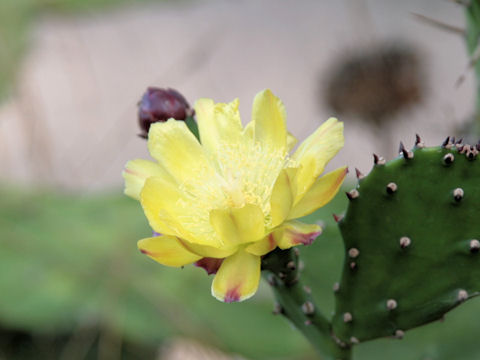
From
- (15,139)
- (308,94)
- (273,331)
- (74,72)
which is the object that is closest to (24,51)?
(74,72)

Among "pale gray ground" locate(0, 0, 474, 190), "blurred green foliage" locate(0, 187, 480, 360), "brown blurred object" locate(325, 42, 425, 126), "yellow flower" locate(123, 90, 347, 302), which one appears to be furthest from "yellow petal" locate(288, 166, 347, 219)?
"pale gray ground" locate(0, 0, 474, 190)

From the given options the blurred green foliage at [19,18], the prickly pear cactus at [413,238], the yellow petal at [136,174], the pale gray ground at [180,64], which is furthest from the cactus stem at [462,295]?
the pale gray ground at [180,64]

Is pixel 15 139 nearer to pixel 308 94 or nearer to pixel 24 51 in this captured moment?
pixel 24 51

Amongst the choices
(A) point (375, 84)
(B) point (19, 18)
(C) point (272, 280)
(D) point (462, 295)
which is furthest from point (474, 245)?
(B) point (19, 18)

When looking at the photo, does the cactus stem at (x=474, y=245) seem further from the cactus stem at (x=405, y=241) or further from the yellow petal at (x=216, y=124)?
the yellow petal at (x=216, y=124)

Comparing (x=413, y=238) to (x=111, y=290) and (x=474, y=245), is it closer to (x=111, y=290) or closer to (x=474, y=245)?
(x=474, y=245)

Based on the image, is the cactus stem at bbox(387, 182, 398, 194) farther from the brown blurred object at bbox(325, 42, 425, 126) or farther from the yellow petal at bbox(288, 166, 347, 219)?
the brown blurred object at bbox(325, 42, 425, 126)

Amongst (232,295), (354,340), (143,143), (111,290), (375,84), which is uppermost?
(232,295)
